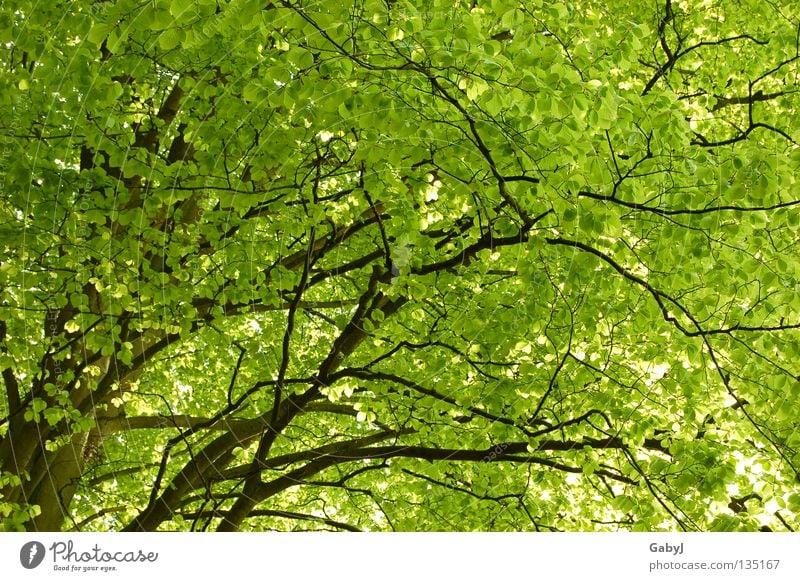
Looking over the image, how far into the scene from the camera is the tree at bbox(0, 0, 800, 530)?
5762 mm

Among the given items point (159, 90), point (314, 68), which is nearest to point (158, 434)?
point (159, 90)

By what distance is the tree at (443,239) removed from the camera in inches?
227

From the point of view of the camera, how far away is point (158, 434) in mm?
12648

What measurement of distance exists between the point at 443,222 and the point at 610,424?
10.2 ft

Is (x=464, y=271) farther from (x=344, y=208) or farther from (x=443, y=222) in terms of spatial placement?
(x=344, y=208)
